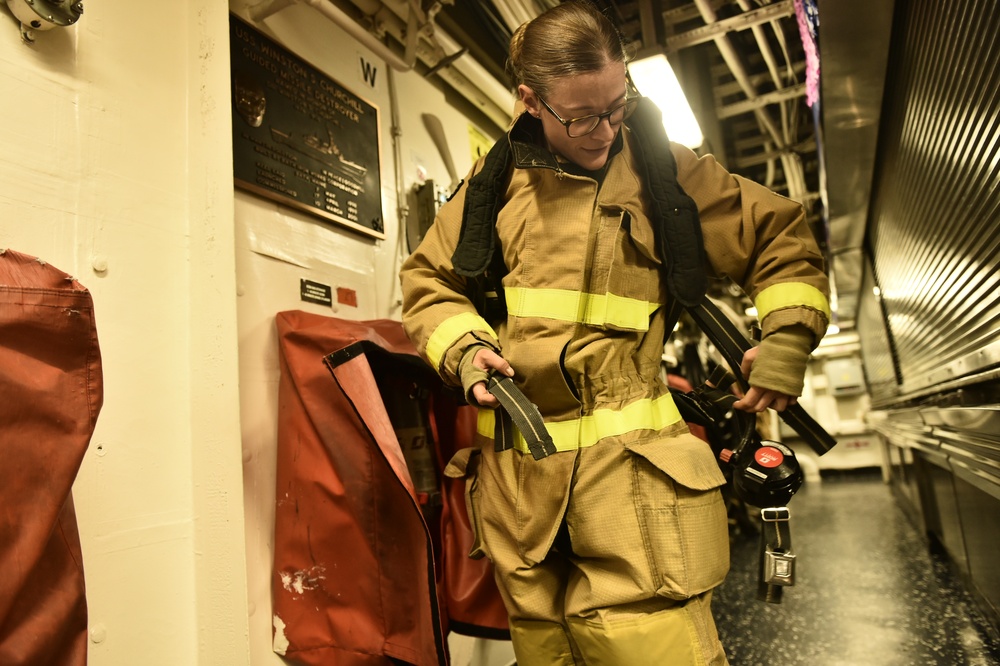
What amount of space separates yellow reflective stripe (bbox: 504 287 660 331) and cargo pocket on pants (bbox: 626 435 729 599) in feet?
0.92

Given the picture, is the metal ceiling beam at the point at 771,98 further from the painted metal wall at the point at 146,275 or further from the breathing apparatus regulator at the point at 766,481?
the painted metal wall at the point at 146,275

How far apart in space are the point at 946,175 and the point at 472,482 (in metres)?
1.91

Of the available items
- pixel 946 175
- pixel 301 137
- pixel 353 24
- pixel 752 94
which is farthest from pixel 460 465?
pixel 752 94

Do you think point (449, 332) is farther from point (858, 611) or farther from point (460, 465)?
point (858, 611)

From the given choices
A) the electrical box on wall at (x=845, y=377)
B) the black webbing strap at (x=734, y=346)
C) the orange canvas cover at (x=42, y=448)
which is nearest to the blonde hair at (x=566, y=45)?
the black webbing strap at (x=734, y=346)

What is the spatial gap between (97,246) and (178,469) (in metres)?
0.53

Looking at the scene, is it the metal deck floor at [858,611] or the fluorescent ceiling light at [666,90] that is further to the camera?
the fluorescent ceiling light at [666,90]

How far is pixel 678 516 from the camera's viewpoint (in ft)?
4.09

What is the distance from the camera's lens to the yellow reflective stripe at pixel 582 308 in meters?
1.37

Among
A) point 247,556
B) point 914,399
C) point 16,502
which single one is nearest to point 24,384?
point 16,502

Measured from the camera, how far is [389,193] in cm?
249

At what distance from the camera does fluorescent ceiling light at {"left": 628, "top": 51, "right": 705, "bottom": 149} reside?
287 centimetres

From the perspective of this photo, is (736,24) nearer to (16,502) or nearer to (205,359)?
(205,359)

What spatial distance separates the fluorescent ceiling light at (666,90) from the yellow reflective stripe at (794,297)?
1.58 m
